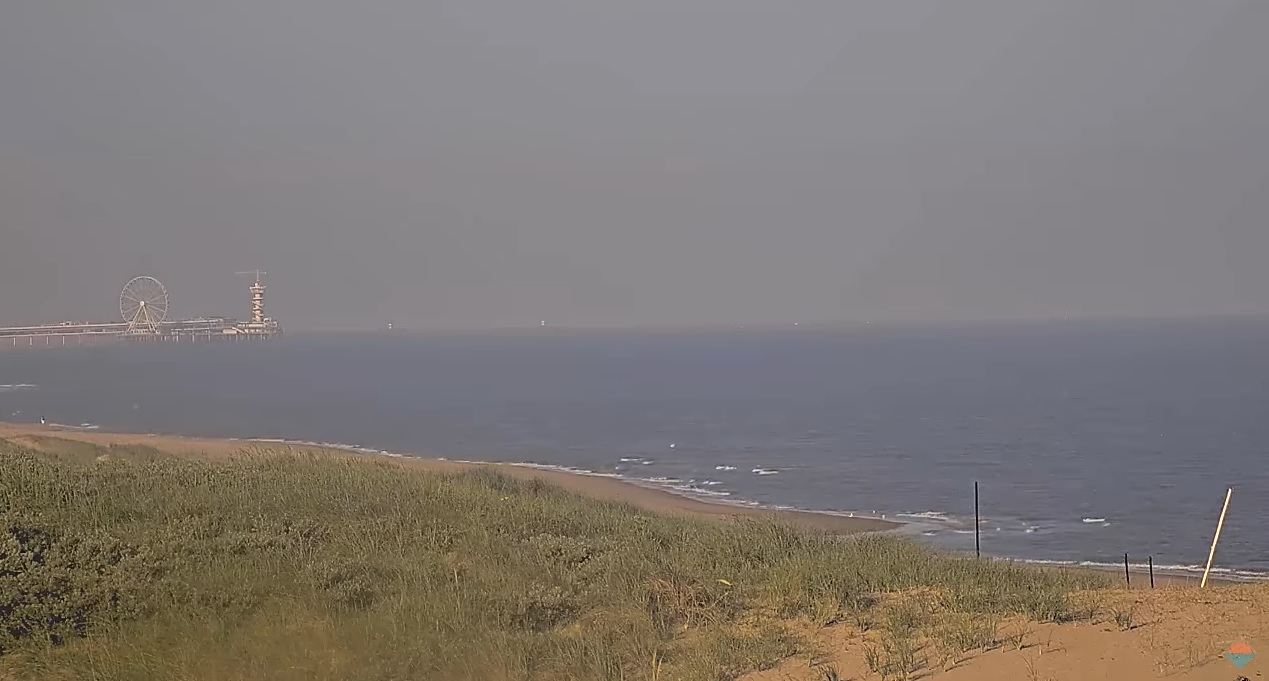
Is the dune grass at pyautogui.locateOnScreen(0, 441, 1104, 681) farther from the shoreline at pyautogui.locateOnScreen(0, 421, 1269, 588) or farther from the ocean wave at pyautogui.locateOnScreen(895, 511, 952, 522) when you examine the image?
the ocean wave at pyautogui.locateOnScreen(895, 511, 952, 522)

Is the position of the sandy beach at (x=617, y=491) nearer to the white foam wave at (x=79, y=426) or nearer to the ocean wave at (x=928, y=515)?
the ocean wave at (x=928, y=515)

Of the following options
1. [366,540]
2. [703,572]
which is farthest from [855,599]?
[366,540]

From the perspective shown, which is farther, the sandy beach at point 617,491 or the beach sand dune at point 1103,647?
the sandy beach at point 617,491

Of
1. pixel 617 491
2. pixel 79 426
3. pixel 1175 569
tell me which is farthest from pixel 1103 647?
pixel 79 426

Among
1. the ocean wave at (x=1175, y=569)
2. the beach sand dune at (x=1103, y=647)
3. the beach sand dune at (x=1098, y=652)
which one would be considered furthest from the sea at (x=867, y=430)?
the beach sand dune at (x=1098, y=652)

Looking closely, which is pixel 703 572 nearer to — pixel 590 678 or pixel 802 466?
pixel 590 678

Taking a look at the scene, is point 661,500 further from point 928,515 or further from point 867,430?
point 867,430

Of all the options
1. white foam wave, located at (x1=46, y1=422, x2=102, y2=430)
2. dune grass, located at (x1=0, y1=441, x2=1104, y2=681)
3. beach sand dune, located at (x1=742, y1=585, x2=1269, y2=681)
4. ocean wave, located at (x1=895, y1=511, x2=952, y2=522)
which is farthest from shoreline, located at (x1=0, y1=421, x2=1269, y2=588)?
beach sand dune, located at (x1=742, y1=585, x2=1269, y2=681)
